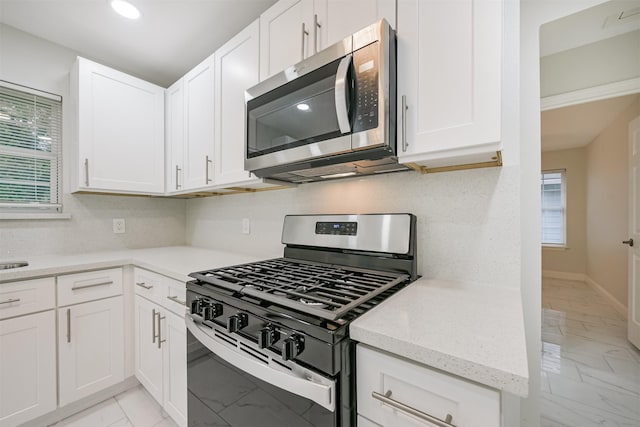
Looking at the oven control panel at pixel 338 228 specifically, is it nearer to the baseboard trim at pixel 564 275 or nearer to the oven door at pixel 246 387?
the oven door at pixel 246 387

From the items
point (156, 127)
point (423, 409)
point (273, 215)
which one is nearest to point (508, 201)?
point (423, 409)

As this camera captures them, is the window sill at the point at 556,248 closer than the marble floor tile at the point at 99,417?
No

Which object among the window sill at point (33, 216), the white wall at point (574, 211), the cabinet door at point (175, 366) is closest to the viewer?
the cabinet door at point (175, 366)

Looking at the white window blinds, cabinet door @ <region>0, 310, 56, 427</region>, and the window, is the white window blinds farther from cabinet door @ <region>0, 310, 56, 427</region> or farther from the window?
the window

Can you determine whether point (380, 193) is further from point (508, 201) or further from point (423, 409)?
point (423, 409)

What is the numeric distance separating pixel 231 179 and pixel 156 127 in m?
1.15

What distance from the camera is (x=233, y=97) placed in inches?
66.4

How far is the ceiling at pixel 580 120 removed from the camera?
118 inches

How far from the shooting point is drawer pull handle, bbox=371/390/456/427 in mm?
569

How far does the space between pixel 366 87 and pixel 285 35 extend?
2.27 ft

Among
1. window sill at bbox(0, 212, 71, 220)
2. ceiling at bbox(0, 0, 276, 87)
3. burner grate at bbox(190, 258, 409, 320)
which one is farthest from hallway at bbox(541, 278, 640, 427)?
window sill at bbox(0, 212, 71, 220)

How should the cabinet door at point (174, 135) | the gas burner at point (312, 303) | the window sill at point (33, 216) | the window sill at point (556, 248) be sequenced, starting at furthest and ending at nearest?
the window sill at point (556, 248) < the cabinet door at point (174, 135) < the window sill at point (33, 216) < the gas burner at point (312, 303)

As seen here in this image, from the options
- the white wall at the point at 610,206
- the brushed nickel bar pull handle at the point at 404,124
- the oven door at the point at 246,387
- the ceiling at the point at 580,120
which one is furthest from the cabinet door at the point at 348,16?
the white wall at the point at 610,206

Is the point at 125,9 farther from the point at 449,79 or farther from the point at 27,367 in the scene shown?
the point at 27,367
